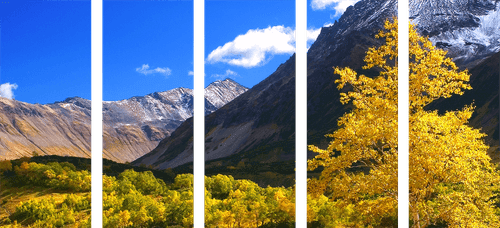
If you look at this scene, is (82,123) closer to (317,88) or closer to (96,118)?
(96,118)

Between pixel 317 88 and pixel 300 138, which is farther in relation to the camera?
pixel 317 88

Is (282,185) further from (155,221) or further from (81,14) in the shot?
(81,14)

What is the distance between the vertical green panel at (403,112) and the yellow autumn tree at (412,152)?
0.27 feet

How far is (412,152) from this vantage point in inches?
157

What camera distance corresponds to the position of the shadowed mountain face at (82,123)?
401 centimetres

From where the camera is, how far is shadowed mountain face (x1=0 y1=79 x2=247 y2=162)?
401 cm

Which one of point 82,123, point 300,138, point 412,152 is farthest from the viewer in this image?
point 82,123

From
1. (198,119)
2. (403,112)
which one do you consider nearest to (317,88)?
(403,112)

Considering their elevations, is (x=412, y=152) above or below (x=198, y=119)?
below

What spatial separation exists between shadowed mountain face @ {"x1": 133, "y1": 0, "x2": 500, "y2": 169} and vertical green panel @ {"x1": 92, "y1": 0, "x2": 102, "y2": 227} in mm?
450

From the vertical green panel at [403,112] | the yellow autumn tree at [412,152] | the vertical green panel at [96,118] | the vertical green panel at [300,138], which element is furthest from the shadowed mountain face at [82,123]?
the vertical green panel at [403,112]

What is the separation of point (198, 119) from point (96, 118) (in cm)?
119

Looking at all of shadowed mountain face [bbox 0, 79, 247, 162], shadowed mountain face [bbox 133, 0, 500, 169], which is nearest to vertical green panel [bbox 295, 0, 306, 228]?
shadowed mountain face [bbox 133, 0, 500, 169]

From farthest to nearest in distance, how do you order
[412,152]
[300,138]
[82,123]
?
[82,123] < [412,152] < [300,138]
